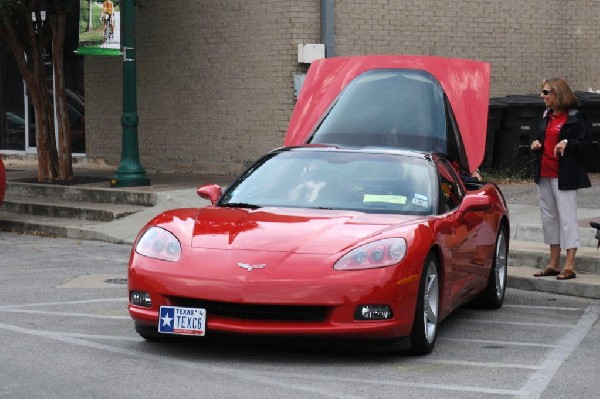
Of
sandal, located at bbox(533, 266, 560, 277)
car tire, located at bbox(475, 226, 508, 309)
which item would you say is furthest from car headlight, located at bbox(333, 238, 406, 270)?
sandal, located at bbox(533, 266, 560, 277)

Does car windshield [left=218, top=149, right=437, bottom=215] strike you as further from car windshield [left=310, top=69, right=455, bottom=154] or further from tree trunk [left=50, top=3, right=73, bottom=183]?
tree trunk [left=50, top=3, right=73, bottom=183]

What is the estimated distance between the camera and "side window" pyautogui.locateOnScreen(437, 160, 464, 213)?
8750 mm

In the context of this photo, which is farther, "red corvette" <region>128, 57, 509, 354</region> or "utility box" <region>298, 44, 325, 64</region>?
"utility box" <region>298, 44, 325, 64</region>

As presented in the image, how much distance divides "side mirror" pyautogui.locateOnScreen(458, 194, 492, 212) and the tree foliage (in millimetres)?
11022

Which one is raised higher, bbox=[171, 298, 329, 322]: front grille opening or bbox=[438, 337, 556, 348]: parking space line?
bbox=[171, 298, 329, 322]: front grille opening

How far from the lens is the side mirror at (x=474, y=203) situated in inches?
344

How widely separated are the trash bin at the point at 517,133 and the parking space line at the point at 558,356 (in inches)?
374

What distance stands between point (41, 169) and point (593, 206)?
8680mm

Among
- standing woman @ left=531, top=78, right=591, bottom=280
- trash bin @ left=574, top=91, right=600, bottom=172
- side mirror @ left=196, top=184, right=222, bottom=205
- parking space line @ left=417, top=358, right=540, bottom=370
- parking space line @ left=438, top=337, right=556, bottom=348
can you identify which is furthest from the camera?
trash bin @ left=574, top=91, right=600, bottom=172

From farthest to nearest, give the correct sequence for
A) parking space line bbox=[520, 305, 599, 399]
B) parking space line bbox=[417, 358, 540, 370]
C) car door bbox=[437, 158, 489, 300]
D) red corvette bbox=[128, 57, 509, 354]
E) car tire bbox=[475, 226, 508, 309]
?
car tire bbox=[475, 226, 508, 309] < car door bbox=[437, 158, 489, 300] < parking space line bbox=[417, 358, 540, 370] < red corvette bbox=[128, 57, 509, 354] < parking space line bbox=[520, 305, 599, 399]

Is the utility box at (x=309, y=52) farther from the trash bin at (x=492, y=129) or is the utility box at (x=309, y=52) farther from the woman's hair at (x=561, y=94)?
the woman's hair at (x=561, y=94)

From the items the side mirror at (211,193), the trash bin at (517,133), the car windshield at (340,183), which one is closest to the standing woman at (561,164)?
the car windshield at (340,183)

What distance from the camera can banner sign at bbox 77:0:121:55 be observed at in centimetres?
1822

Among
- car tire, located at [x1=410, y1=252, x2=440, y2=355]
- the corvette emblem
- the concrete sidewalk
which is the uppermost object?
the corvette emblem
